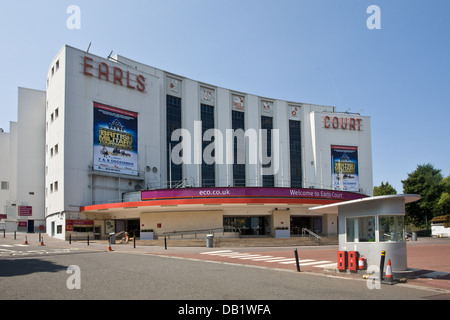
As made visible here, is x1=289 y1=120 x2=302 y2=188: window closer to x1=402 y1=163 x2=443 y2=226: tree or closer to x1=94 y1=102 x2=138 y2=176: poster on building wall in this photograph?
x1=402 y1=163 x2=443 y2=226: tree

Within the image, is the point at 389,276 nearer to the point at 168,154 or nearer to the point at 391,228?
the point at 391,228

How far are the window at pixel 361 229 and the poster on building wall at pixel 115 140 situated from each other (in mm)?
35269

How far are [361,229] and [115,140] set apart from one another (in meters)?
37.3

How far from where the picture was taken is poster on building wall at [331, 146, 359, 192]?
204 feet

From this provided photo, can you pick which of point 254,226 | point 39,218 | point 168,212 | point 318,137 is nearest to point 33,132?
point 39,218

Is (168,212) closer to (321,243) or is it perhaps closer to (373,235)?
(321,243)

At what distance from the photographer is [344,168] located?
6316cm

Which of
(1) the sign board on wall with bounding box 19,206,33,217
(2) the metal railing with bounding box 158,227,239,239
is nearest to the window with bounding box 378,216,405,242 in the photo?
(2) the metal railing with bounding box 158,227,239,239

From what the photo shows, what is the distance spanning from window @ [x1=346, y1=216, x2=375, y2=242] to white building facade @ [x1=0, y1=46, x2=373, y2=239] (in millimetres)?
23962

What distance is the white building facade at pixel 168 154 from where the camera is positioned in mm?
43500
